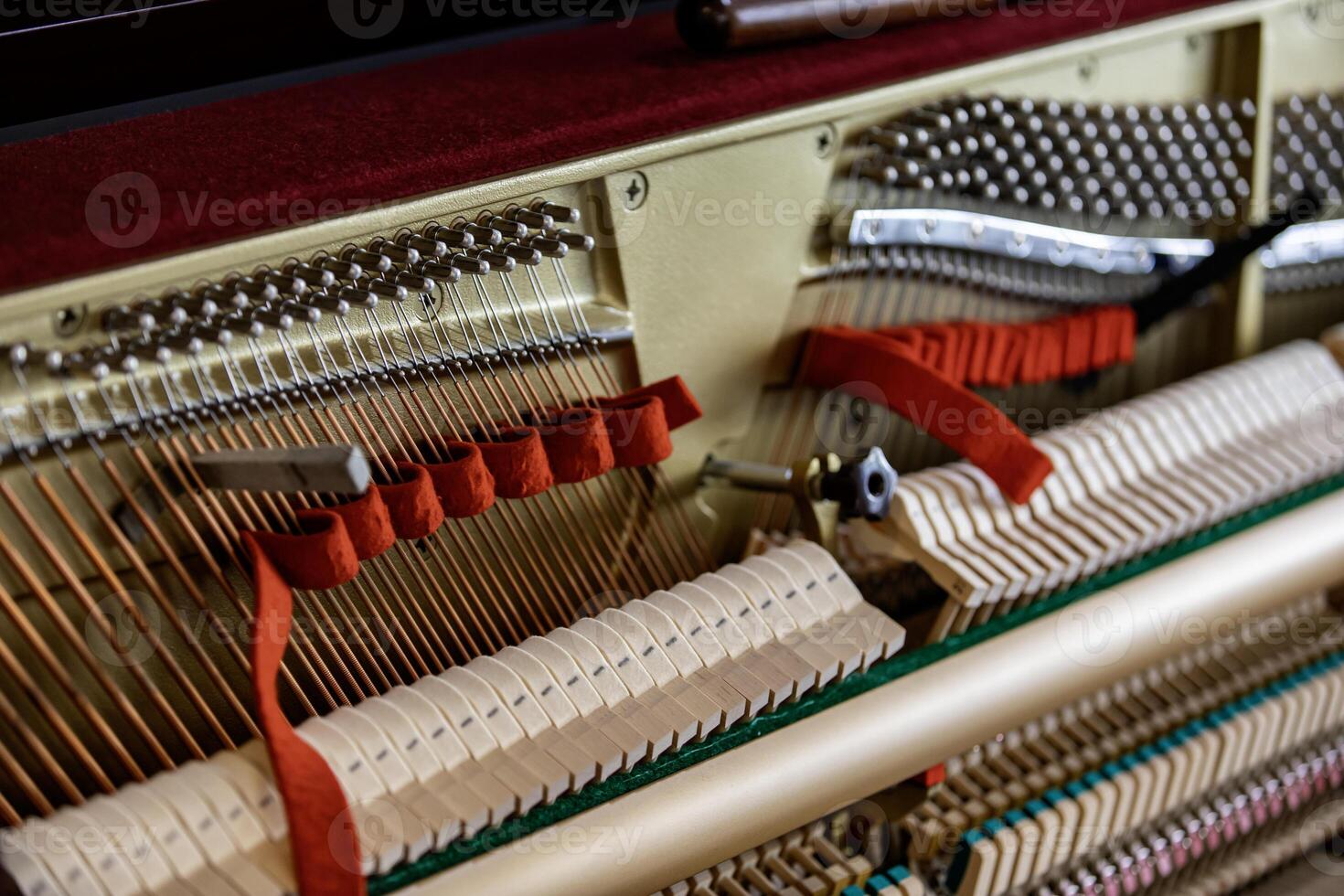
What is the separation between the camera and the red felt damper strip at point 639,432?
165 centimetres

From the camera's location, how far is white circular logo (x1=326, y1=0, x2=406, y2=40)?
6.07 ft

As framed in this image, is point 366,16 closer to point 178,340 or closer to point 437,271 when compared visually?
point 437,271

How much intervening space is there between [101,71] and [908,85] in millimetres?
1105

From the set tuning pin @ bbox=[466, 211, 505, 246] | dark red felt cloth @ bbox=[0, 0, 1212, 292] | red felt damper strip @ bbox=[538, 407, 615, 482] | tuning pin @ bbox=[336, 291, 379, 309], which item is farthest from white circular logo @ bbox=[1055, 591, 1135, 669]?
tuning pin @ bbox=[336, 291, 379, 309]

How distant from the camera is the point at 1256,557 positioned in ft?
6.50

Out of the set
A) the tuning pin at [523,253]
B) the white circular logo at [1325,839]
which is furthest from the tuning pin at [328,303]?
the white circular logo at [1325,839]

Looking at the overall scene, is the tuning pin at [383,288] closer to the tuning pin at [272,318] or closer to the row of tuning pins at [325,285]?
the row of tuning pins at [325,285]

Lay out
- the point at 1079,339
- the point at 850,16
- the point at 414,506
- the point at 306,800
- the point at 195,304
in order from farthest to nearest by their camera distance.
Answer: the point at 1079,339 → the point at 850,16 → the point at 414,506 → the point at 195,304 → the point at 306,800

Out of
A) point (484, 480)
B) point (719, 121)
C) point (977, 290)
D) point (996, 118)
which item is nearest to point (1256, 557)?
point (977, 290)

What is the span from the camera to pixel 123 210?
54.5 inches

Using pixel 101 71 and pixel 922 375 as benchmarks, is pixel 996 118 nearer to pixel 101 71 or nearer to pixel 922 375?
pixel 922 375

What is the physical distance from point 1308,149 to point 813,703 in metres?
1.63

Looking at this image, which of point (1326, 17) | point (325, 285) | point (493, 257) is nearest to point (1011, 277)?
point (1326, 17)

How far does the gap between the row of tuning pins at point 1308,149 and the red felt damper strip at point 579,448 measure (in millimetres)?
1528
